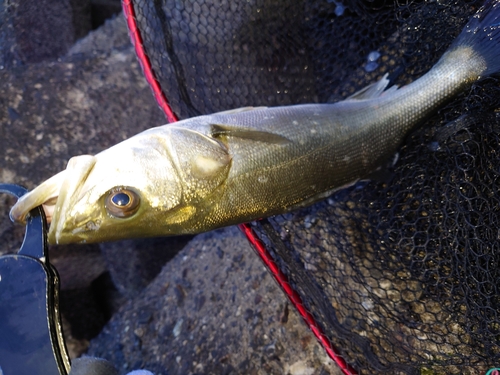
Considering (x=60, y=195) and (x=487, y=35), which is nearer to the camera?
(x=60, y=195)

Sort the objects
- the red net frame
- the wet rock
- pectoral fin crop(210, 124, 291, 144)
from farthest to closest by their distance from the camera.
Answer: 1. the wet rock
2. the red net frame
3. pectoral fin crop(210, 124, 291, 144)

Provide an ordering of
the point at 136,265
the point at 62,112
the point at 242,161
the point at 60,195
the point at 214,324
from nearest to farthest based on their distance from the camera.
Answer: the point at 60,195
the point at 242,161
the point at 214,324
the point at 62,112
the point at 136,265

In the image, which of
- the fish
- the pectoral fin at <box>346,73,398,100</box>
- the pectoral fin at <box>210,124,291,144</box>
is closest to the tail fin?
the fish

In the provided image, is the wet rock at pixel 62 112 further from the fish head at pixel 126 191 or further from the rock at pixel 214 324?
the fish head at pixel 126 191

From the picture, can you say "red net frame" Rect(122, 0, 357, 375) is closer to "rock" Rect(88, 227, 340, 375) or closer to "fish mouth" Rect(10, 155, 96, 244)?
"rock" Rect(88, 227, 340, 375)

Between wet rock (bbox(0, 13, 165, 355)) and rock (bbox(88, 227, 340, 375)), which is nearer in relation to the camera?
rock (bbox(88, 227, 340, 375))

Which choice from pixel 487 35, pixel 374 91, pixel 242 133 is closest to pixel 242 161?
pixel 242 133

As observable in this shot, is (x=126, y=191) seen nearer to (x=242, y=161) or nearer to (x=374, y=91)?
(x=242, y=161)

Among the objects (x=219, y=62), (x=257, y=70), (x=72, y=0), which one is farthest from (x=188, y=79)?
(x=72, y=0)
